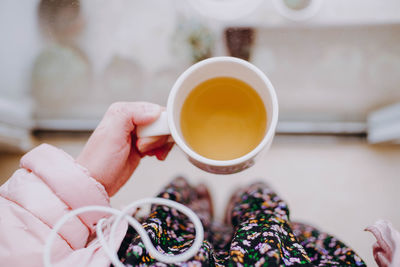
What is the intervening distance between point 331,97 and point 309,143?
0.15m

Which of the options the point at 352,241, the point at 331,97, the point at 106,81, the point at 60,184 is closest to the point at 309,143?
the point at 331,97

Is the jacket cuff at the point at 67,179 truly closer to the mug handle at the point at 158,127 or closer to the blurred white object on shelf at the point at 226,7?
the mug handle at the point at 158,127

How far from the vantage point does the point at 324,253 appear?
0.48 meters

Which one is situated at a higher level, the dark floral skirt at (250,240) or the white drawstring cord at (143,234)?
the white drawstring cord at (143,234)

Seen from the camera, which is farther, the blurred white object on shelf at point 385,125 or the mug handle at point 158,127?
the blurred white object on shelf at point 385,125

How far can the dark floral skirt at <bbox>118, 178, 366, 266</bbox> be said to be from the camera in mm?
373

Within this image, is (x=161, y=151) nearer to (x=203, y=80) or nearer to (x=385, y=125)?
(x=203, y=80)

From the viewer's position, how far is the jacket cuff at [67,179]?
405mm

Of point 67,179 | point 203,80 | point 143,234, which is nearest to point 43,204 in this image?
point 67,179

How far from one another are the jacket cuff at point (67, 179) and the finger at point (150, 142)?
79 millimetres

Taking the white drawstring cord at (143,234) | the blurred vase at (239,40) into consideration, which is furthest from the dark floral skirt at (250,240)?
the blurred vase at (239,40)

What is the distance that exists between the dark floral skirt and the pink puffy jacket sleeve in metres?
0.07

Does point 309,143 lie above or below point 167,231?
below

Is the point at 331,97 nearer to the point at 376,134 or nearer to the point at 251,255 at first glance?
the point at 376,134
